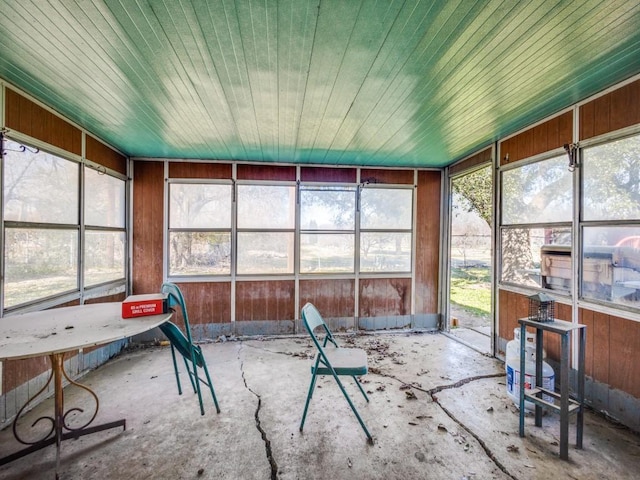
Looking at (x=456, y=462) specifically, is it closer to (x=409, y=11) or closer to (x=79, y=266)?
(x=409, y=11)

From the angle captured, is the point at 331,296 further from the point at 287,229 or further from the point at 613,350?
the point at 613,350

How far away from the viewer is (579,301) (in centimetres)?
274

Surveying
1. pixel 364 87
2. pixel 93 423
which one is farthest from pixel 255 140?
pixel 93 423

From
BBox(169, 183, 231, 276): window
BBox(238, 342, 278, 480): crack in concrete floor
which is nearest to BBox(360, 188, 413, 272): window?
BBox(169, 183, 231, 276): window

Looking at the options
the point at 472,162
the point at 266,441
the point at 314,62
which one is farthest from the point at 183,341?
the point at 472,162

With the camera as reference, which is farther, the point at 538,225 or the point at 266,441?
the point at 538,225

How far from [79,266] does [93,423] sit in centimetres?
178

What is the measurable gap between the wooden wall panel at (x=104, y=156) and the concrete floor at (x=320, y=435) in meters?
2.57

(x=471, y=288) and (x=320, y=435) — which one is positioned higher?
(x=471, y=288)

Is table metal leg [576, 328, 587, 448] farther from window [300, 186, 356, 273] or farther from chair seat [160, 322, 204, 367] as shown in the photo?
window [300, 186, 356, 273]

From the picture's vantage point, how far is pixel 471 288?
24.7 ft

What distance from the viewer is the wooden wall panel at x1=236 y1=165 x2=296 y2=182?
4.64 m

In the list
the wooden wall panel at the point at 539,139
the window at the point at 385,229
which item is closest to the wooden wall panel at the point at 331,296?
A: the window at the point at 385,229

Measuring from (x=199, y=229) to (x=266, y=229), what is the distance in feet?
3.38
